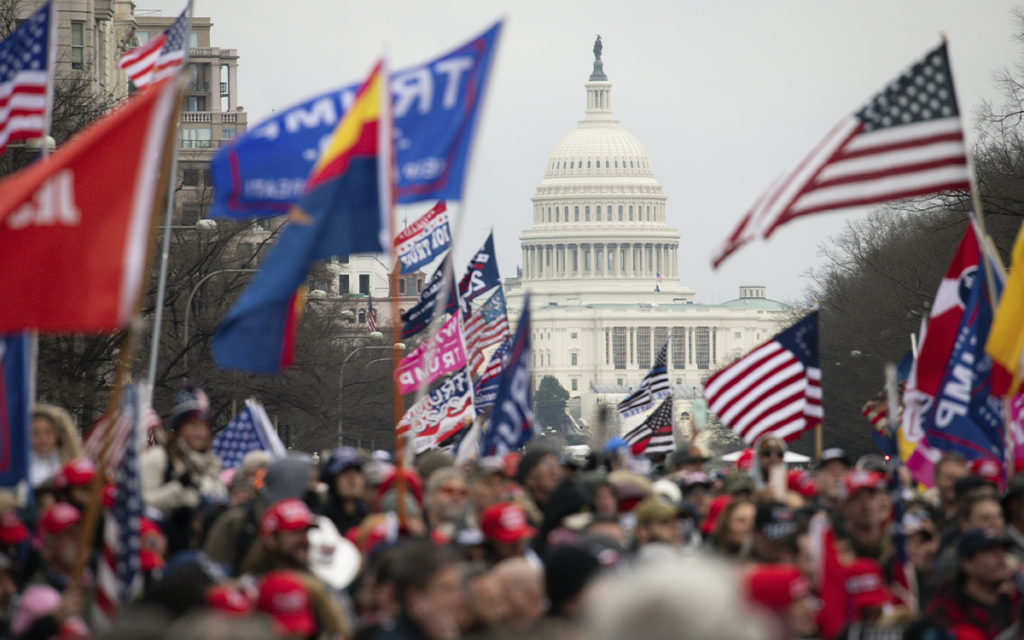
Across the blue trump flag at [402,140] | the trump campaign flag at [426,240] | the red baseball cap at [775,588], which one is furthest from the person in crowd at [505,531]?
the trump campaign flag at [426,240]

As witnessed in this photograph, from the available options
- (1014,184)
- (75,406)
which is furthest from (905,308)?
(75,406)

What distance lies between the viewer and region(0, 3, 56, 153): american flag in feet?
56.3

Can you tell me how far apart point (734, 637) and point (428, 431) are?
19.3m

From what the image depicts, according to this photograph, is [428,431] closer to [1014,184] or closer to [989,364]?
[989,364]

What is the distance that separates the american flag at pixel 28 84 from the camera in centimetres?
1716

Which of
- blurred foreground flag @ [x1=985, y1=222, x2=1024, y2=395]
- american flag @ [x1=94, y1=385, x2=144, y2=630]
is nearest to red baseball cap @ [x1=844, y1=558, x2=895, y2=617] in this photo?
american flag @ [x1=94, y1=385, x2=144, y2=630]

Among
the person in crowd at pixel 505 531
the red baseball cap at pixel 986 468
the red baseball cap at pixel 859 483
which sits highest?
the red baseball cap at pixel 859 483

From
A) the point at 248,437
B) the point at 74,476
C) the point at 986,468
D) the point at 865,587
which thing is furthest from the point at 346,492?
the point at 248,437

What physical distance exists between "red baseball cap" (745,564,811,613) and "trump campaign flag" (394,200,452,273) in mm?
18435

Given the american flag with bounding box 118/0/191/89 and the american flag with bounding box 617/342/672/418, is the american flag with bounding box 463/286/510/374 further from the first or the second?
the american flag with bounding box 118/0/191/89

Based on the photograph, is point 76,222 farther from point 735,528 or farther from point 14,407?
point 735,528

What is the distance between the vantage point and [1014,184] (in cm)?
4344

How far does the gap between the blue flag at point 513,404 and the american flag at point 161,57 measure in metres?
9.05

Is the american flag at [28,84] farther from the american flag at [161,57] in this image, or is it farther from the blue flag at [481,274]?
the blue flag at [481,274]
